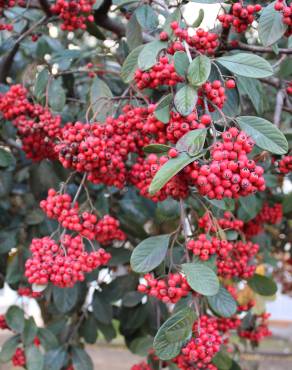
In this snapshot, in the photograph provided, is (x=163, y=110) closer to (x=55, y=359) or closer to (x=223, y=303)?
(x=223, y=303)

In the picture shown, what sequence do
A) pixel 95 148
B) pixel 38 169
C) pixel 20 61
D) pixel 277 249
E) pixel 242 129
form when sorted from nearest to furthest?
pixel 242 129, pixel 95 148, pixel 38 169, pixel 20 61, pixel 277 249

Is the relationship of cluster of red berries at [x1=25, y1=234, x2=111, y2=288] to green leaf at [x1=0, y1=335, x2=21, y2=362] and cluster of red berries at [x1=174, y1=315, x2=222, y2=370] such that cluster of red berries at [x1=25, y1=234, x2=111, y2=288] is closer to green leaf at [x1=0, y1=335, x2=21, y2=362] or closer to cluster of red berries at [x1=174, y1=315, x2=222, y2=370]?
cluster of red berries at [x1=174, y1=315, x2=222, y2=370]

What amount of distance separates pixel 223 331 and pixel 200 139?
3.96ft

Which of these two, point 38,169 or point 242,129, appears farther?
point 38,169

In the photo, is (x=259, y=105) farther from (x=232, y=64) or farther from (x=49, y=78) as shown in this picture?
(x=49, y=78)

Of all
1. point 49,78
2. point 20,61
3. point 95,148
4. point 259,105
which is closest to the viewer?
point 95,148

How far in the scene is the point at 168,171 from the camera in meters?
1.06

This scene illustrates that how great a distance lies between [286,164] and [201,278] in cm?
50

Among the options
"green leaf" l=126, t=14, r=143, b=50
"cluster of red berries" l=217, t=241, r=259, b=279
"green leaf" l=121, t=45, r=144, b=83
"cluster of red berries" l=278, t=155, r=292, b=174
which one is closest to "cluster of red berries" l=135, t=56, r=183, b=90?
"green leaf" l=121, t=45, r=144, b=83

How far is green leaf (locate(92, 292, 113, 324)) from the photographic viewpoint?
97.8 inches

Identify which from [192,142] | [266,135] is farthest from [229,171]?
[266,135]

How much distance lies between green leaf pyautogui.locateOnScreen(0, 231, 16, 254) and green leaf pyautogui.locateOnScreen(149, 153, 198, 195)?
4.64 feet

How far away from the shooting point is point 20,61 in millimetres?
3135

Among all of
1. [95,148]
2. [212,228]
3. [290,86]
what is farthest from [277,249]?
[95,148]
